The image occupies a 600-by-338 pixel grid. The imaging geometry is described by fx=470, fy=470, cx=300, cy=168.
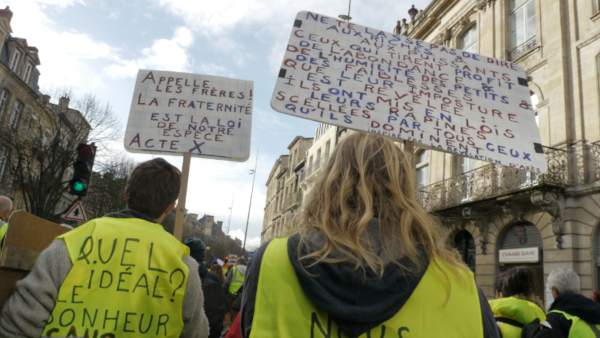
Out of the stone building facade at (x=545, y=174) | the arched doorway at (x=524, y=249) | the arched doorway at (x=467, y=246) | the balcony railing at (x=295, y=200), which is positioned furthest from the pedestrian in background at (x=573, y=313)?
the balcony railing at (x=295, y=200)

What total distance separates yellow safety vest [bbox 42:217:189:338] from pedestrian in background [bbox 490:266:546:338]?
251 centimetres

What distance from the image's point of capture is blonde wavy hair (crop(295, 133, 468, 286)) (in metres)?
1.37

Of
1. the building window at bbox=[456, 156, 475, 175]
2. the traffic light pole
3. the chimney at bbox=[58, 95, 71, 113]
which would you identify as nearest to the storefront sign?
the building window at bbox=[456, 156, 475, 175]

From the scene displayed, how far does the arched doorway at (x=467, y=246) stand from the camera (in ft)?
54.4

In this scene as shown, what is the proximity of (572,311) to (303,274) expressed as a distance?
3.13 m

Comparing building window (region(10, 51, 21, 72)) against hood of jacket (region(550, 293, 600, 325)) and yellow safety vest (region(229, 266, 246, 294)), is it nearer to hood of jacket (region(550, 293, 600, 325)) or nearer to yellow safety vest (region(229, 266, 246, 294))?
yellow safety vest (region(229, 266, 246, 294))

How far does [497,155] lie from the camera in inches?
158

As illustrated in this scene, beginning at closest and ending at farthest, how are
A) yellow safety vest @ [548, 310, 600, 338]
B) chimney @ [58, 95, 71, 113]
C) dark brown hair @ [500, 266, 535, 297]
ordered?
yellow safety vest @ [548, 310, 600, 338], dark brown hair @ [500, 266, 535, 297], chimney @ [58, 95, 71, 113]

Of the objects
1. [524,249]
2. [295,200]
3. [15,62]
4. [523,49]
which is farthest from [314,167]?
[524,249]

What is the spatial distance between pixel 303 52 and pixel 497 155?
1.93 meters

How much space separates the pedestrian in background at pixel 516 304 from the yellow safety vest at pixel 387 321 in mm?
2479

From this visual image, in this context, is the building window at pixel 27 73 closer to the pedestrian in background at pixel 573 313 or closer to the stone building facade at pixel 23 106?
the stone building facade at pixel 23 106

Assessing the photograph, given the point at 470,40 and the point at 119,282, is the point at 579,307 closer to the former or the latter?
the point at 119,282

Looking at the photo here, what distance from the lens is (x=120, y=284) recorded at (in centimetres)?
217
